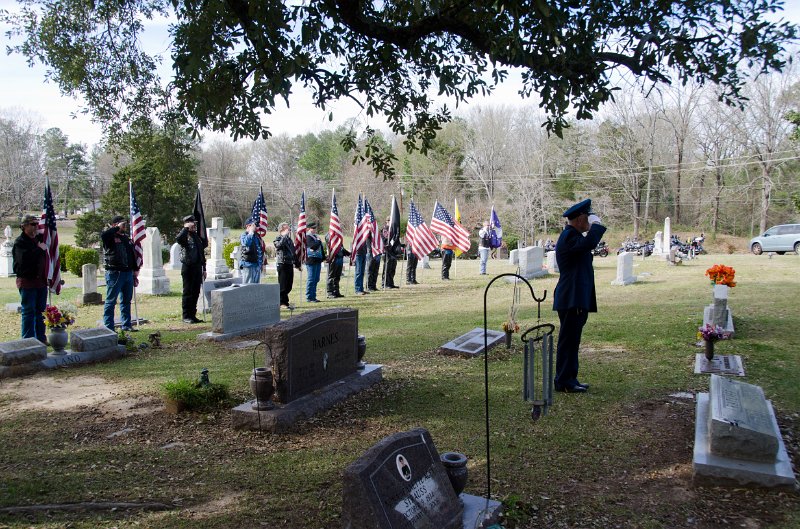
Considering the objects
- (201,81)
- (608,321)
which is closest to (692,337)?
(608,321)

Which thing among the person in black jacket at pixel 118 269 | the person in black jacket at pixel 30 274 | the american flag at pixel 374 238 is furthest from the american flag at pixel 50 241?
the american flag at pixel 374 238

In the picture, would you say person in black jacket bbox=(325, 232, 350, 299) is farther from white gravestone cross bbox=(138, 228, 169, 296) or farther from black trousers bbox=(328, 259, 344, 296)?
white gravestone cross bbox=(138, 228, 169, 296)

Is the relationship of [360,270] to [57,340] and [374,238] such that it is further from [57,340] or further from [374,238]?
[57,340]

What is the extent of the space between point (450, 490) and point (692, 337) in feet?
24.1

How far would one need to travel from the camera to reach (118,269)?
11414 millimetres

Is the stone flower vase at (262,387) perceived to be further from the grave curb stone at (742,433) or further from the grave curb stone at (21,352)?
the grave curb stone at (21,352)

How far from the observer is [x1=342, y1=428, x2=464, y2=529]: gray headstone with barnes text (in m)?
3.16

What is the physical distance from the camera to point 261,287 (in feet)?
38.1

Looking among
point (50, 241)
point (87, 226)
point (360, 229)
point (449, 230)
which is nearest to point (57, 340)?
point (50, 241)

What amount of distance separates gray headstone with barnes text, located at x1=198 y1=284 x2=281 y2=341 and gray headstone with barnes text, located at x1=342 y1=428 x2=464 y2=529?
784cm

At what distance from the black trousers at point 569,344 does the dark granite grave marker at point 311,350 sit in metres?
2.51

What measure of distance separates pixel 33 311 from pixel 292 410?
619 cm

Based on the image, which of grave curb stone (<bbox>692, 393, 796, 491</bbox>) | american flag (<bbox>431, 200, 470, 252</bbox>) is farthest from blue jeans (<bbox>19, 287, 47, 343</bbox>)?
american flag (<bbox>431, 200, 470, 252</bbox>)

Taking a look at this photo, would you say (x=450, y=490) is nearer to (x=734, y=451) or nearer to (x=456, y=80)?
(x=734, y=451)
